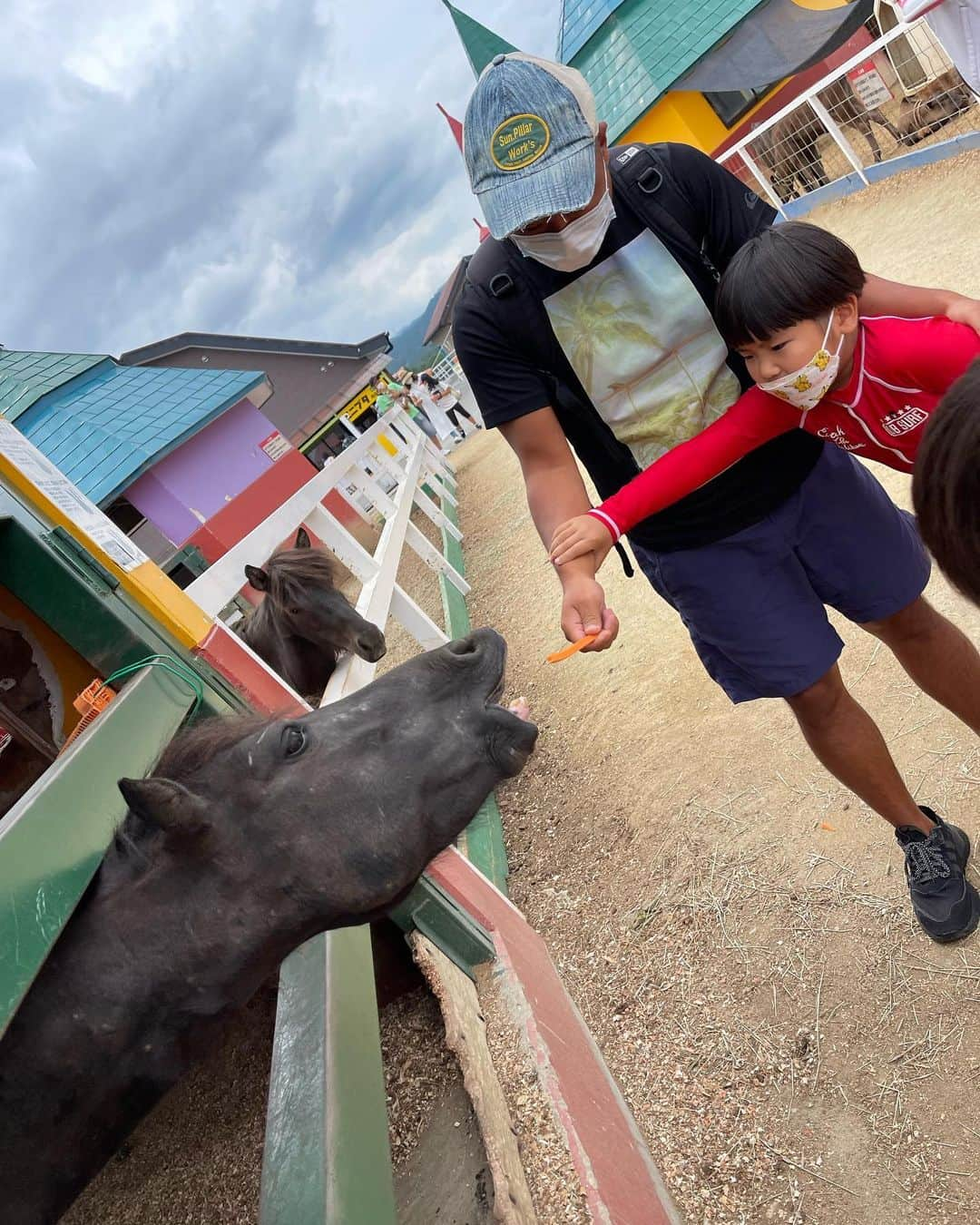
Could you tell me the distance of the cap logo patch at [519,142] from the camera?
74.4 inches

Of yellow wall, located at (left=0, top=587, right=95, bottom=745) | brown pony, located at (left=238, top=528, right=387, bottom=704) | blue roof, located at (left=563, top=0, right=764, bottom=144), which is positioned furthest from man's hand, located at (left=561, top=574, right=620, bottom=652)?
blue roof, located at (left=563, top=0, right=764, bottom=144)

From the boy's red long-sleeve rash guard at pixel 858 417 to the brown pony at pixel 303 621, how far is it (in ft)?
9.09

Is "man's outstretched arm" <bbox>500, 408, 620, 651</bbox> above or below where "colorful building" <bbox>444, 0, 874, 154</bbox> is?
below

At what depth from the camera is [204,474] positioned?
53.4 ft

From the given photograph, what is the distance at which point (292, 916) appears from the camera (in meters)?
1.71

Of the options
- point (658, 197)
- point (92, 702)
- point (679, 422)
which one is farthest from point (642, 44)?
point (92, 702)

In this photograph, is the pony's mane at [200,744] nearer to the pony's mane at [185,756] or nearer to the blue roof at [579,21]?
the pony's mane at [185,756]

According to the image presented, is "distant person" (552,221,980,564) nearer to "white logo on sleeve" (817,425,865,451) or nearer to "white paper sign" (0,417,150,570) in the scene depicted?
"white logo on sleeve" (817,425,865,451)

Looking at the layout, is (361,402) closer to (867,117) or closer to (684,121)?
(684,121)

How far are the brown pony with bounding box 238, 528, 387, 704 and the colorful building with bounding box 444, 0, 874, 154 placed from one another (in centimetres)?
1374

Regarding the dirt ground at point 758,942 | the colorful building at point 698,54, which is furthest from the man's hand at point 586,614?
the colorful building at point 698,54

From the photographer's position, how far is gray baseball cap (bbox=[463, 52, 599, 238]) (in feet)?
6.15

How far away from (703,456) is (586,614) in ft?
1.61

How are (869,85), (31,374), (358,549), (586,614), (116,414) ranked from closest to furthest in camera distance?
(586,614)
(358,549)
(869,85)
(116,414)
(31,374)
